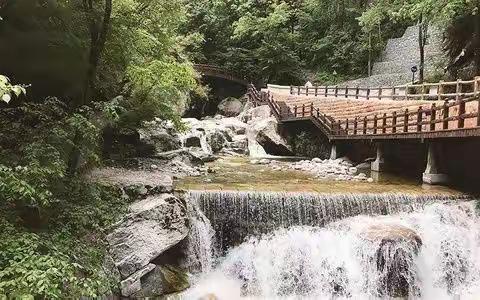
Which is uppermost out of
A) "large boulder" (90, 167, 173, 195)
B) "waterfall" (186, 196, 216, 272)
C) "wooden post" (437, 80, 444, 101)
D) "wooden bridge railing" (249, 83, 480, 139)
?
"wooden post" (437, 80, 444, 101)

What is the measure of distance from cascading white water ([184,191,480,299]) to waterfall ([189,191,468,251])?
34 centimetres

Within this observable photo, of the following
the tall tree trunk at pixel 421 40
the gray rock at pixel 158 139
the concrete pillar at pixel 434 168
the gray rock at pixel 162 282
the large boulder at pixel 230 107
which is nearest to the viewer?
the gray rock at pixel 162 282

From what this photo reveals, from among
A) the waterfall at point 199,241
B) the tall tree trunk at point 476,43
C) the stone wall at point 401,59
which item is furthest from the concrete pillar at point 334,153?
Answer: the stone wall at point 401,59

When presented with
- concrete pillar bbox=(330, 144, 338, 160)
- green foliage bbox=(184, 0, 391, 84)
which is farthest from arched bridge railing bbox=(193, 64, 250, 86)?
concrete pillar bbox=(330, 144, 338, 160)

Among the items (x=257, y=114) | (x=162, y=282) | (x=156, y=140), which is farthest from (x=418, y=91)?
(x=162, y=282)

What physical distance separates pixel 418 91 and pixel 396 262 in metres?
16.3

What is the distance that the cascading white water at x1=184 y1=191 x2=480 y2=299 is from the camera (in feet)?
33.8

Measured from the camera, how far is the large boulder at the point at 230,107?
36.0 m

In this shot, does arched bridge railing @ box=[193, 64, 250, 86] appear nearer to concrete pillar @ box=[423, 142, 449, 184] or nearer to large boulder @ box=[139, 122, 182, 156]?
large boulder @ box=[139, 122, 182, 156]

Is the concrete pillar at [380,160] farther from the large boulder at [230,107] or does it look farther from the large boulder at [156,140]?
the large boulder at [230,107]

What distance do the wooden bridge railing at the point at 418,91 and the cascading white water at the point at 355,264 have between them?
8.31 metres

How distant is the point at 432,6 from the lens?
1966 cm

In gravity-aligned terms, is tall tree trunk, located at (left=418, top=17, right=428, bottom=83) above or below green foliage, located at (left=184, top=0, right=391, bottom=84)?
below

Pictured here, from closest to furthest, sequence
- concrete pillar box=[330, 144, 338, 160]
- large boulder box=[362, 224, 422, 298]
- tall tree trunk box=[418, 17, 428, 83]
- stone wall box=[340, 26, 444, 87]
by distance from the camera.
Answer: large boulder box=[362, 224, 422, 298], concrete pillar box=[330, 144, 338, 160], tall tree trunk box=[418, 17, 428, 83], stone wall box=[340, 26, 444, 87]
